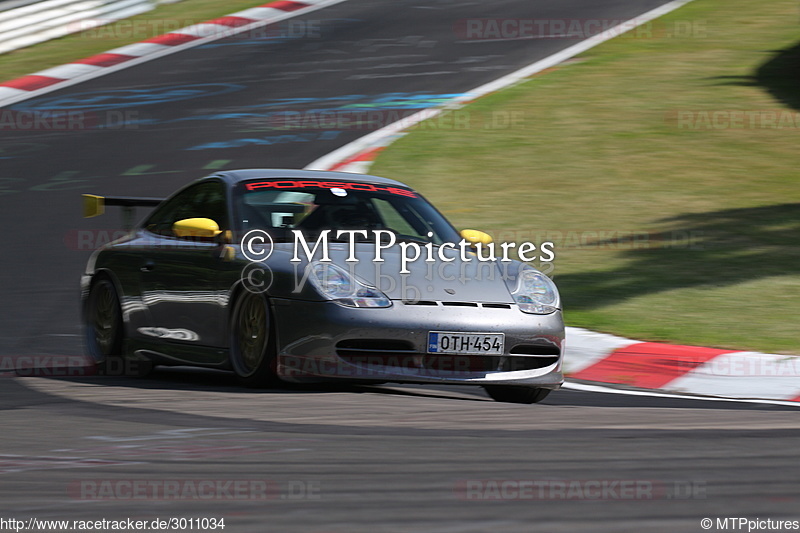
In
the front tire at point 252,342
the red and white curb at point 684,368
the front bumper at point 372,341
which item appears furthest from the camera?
the red and white curb at point 684,368

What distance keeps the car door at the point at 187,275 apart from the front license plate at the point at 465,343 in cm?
120

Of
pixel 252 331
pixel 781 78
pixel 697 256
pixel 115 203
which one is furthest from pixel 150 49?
pixel 252 331

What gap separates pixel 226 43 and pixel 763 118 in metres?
9.93

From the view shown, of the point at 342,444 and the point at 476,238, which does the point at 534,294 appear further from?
the point at 342,444

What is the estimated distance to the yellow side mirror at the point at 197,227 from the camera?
6.94 m

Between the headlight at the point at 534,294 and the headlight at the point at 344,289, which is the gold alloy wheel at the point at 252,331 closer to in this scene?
the headlight at the point at 344,289

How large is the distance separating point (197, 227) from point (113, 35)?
17143mm

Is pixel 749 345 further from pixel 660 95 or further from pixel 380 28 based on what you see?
pixel 380 28

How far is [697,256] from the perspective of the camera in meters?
10.2

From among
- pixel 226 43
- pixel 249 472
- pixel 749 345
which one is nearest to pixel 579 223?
pixel 749 345

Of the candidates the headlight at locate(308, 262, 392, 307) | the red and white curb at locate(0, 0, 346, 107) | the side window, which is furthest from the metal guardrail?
the headlight at locate(308, 262, 392, 307)

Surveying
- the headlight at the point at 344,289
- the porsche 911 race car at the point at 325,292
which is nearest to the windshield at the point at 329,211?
the porsche 911 race car at the point at 325,292

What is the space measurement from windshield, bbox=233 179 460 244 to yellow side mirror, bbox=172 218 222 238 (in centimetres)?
17

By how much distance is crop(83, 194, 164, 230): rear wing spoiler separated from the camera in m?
7.82
